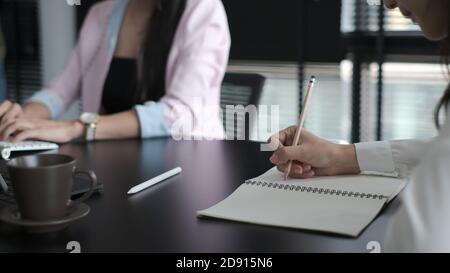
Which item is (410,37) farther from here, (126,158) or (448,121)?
(448,121)

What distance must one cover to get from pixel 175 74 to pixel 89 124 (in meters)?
0.27

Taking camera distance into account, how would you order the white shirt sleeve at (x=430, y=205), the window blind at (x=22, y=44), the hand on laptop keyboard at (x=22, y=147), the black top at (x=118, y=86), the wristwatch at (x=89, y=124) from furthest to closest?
the window blind at (x=22, y=44), the black top at (x=118, y=86), the wristwatch at (x=89, y=124), the hand on laptop keyboard at (x=22, y=147), the white shirt sleeve at (x=430, y=205)

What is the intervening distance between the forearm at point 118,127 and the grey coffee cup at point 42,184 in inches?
23.3

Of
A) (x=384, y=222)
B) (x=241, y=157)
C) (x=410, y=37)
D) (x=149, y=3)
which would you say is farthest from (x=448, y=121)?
(x=410, y=37)

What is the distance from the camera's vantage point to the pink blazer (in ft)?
4.43

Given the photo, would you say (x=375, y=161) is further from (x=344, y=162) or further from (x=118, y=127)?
(x=118, y=127)

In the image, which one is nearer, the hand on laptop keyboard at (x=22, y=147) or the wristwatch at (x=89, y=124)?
the hand on laptop keyboard at (x=22, y=147)

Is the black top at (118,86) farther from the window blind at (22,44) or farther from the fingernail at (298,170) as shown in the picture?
the window blind at (22,44)

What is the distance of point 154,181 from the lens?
0.85 m

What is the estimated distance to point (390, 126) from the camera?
226cm

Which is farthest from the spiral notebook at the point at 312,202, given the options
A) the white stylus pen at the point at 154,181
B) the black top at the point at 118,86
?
the black top at the point at 118,86

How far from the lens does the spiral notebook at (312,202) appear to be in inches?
26.1

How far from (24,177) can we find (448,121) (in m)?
0.43

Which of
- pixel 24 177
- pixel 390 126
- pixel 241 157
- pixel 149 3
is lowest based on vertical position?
pixel 390 126
